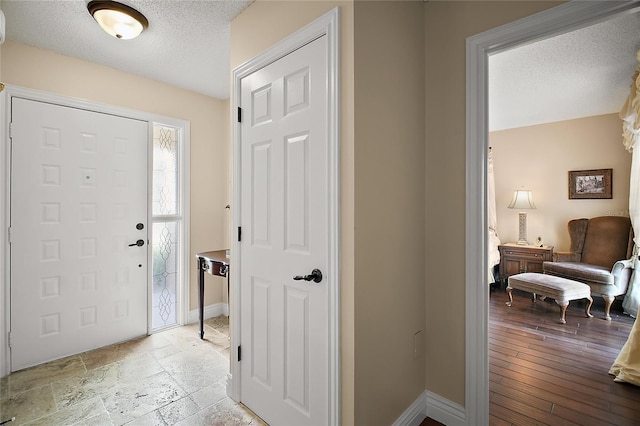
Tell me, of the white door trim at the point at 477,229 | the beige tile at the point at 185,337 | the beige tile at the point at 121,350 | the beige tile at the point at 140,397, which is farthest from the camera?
the beige tile at the point at 185,337

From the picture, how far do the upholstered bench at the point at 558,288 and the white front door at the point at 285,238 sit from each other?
130 inches

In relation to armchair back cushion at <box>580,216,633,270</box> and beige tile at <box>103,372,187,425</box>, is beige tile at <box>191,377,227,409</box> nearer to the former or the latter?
beige tile at <box>103,372,187,425</box>

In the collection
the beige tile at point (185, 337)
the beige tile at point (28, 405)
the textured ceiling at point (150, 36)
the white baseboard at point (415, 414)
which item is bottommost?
the beige tile at point (28, 405)

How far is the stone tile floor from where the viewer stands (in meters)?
1.88

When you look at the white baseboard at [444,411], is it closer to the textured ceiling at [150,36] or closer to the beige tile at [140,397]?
the beige tile at [140,397]

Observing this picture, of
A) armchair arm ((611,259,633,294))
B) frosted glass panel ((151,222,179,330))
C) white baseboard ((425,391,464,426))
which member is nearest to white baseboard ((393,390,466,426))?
white baseboard ((425,391,464,426))

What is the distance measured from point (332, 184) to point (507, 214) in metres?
4.71

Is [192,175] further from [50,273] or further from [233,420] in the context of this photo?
[233,420]

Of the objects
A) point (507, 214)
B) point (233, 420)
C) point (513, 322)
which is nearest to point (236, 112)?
point (233, 420)

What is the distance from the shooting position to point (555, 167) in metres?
4.60

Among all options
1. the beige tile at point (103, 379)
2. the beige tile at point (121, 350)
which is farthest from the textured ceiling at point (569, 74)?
the beige tile at point (121, 350)

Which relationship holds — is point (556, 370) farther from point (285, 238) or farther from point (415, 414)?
point (285, 238)

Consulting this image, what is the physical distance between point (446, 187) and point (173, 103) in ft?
9.36

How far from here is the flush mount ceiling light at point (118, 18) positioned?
6.10 ft
